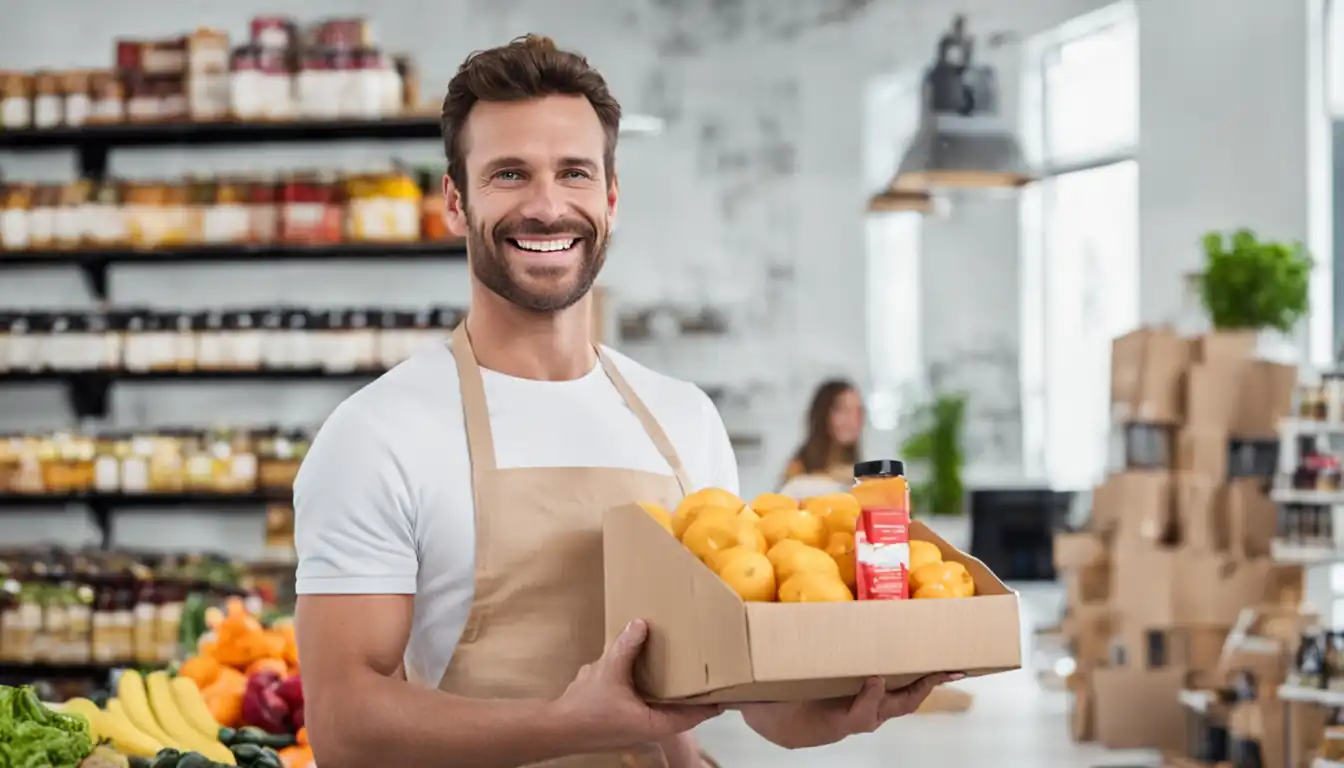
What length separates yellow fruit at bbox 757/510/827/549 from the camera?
1.76 m

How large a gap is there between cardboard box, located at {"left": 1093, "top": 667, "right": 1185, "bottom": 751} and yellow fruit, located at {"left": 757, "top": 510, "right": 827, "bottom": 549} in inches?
215

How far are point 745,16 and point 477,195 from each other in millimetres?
8522

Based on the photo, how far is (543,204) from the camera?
1.82 meters

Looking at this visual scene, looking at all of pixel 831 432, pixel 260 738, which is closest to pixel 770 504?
pixel 260 738

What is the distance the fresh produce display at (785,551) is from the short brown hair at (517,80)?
0.44 m

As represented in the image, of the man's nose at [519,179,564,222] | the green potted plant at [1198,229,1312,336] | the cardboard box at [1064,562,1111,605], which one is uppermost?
the green potted plant at [1198,229,1312,336]

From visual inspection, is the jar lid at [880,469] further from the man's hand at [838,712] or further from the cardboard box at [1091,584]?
the cardboard box at [1091,584]

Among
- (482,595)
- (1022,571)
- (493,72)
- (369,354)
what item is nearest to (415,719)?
(482,595)

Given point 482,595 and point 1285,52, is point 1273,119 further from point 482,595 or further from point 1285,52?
point 482,595

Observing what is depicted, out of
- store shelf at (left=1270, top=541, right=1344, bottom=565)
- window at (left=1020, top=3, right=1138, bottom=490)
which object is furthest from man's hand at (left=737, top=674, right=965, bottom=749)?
window at (left=1020, top=3, right=1138, bottom=490)

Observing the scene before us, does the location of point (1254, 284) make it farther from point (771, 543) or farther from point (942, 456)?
point (771, 543)

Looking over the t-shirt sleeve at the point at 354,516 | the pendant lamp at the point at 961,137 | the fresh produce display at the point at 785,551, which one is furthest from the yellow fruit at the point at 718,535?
the pendant lamp at the point at 961,137

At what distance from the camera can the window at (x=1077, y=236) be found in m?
9.41

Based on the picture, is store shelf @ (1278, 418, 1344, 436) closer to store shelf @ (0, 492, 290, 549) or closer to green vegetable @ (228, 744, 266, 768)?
store shelf @ (0, 492, 290, 549)
